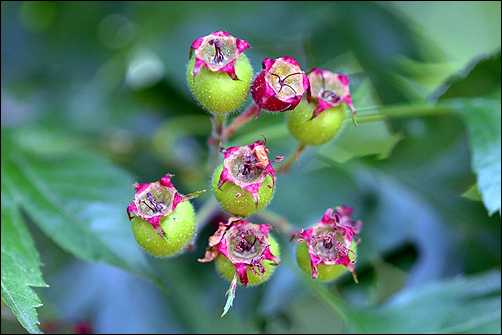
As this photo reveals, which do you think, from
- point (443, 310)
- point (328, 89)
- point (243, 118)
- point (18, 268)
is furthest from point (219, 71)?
point (443, 310)

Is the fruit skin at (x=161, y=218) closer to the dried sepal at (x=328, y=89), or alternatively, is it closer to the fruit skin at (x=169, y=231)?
the fruit skin at (x=169, y=231)

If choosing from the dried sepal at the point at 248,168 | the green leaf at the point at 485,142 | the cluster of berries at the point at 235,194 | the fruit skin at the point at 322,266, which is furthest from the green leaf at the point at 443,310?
the dried sepal at the point at 248,168

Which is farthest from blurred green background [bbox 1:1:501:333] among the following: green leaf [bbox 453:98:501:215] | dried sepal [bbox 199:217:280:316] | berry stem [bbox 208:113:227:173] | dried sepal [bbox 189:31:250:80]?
dried sepal [bbox 189:31:250:80]

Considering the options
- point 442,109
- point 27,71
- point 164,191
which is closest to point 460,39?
point 442,109

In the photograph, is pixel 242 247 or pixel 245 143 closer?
pixel 242 247

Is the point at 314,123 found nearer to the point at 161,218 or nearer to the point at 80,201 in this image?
the point at 161,218

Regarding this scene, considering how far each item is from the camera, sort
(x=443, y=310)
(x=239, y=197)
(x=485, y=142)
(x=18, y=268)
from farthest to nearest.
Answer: (x=443, y=310)
(x=485, y=142)
(x=18, y=268)
(x=239, y=197)
